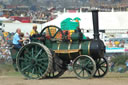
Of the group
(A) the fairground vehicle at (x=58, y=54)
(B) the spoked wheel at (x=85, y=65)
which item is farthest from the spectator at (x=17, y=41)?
(B) the spoked wheel at (x=85, y=65)

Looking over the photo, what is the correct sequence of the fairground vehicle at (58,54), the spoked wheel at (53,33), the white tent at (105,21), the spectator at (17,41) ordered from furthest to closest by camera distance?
the white tent at (105,21), the spectator at (17,41), the spoked wheel at (53,33), the fairground vehicle at (58,54)

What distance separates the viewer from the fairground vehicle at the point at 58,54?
34.2ft

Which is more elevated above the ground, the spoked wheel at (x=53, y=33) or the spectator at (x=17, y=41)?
the spoked wheel at (x=53, y=33)

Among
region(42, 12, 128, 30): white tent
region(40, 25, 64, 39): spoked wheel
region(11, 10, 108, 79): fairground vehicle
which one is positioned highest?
region(40, 25, 64, 39): spoked wheel

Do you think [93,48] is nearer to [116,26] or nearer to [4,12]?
[116,26]

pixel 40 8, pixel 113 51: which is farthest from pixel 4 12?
pixel 113 51

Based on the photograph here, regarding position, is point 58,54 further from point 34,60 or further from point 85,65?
point 85,65

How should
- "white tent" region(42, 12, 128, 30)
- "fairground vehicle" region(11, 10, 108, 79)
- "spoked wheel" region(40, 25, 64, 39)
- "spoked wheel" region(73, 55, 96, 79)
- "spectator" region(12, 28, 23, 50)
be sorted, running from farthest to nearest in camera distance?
"white tent" region(42, 12, 128, 30)
"spectator" region(12, 28, 23, 50)
"spoked wheel" region(40, 25, 64, 39)
"fairground vehicle" region(11, 10, 108, 79)
"spoked wheel" region(73, 55, 96, 79)

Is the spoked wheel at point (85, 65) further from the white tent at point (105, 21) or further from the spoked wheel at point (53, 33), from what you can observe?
the white tent at point (105, 21)

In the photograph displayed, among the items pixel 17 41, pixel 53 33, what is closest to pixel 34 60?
pixel 53 33

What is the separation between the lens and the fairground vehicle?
10430mm

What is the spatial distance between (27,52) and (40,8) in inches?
3913

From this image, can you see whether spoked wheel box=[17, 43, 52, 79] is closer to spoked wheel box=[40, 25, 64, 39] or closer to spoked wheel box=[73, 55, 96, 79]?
spoked wheel box=[40, 25, 64, 39]

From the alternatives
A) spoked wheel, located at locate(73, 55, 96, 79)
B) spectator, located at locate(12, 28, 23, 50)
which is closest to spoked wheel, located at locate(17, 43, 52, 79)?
spectator, located at locate(12, 28, 23, 50)
